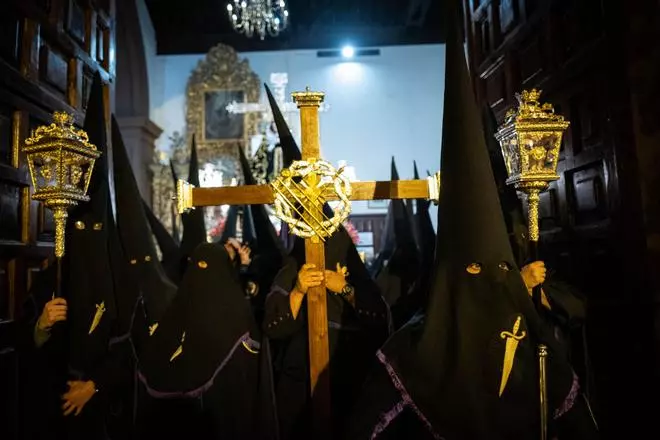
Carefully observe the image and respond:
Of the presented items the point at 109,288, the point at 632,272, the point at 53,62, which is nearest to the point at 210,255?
the point at 109,288

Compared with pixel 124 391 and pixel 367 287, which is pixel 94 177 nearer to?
pixel 124 391

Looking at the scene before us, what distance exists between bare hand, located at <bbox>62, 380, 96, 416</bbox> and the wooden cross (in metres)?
0.97

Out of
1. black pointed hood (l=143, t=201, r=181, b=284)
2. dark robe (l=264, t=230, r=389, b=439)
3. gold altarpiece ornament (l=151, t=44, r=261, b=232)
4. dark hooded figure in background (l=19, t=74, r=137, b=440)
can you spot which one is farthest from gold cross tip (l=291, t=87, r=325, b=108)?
gold altarpiece ornament (l=151, t=44, r=261, b=232)

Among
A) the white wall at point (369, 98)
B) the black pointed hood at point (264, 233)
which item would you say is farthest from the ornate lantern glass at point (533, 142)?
the white wall at point (369, 98)

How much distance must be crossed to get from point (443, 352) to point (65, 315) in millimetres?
1686

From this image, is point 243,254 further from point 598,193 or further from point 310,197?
point 598,193

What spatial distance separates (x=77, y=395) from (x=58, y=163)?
1.08 m

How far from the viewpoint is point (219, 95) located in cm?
1088

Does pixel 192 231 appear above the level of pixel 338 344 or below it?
above

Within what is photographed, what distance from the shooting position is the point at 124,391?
2543 mm

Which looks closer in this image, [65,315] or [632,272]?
[65,315]

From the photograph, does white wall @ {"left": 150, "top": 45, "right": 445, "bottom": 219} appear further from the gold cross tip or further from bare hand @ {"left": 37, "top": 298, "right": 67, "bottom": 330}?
bare hand @ {"left": 37, "top": 298, "right": 67, "bottom": 330}

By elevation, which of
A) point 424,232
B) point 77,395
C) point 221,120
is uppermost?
point 221,120

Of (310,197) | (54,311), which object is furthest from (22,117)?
(310,197)
